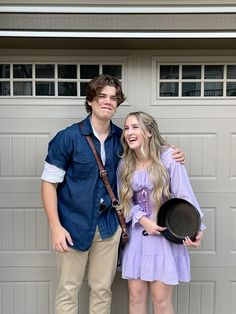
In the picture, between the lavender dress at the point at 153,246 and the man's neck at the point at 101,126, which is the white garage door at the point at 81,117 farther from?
the lavender dress at the point at 153,246

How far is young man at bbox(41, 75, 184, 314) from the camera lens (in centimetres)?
288

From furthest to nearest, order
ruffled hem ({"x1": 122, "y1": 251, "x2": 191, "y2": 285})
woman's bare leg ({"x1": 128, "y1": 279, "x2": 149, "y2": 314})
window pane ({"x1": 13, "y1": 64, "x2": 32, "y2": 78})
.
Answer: window pane ({"x1": 13, "y1": 64, "x2": 32, "y2": 78}), woman's bare leg ({"x1": 128, "y1": 279, "x2": 149, "y2": 314}), ruffled hem ({"x1": 122, "y1": 251, "x2": 191, "y2": 285})

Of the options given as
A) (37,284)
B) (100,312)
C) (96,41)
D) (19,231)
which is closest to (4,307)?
(37,284)

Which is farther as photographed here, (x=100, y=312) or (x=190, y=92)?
(x=190, y=92)

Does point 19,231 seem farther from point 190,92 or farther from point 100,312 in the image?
point 190,92

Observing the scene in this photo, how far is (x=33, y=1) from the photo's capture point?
3035 millimetres

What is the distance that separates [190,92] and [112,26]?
2.85ft

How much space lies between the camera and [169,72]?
3574 mm

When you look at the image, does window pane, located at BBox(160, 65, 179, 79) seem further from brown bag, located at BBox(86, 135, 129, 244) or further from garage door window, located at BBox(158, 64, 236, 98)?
brown bag, located at BBox(86, 135, 129, 244)

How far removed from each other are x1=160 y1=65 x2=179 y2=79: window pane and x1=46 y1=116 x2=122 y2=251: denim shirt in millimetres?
886

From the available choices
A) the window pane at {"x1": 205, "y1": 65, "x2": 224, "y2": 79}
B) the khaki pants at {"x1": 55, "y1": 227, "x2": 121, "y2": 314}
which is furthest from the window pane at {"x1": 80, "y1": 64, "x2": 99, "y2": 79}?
the khaki pants at {"x1": 55, "y1": 227, "x2": 121, "y2": 314}

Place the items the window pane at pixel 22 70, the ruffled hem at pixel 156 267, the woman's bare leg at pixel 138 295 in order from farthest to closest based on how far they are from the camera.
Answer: the window pane at pixel 22 70, the woman's bare leg at pixel 138 295, the ruffled hem at pixel 156 267

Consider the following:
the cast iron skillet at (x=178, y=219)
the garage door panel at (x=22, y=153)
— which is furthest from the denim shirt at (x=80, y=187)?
the garage door panel at (x=22, y=153)

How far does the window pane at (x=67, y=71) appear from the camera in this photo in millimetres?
3537
